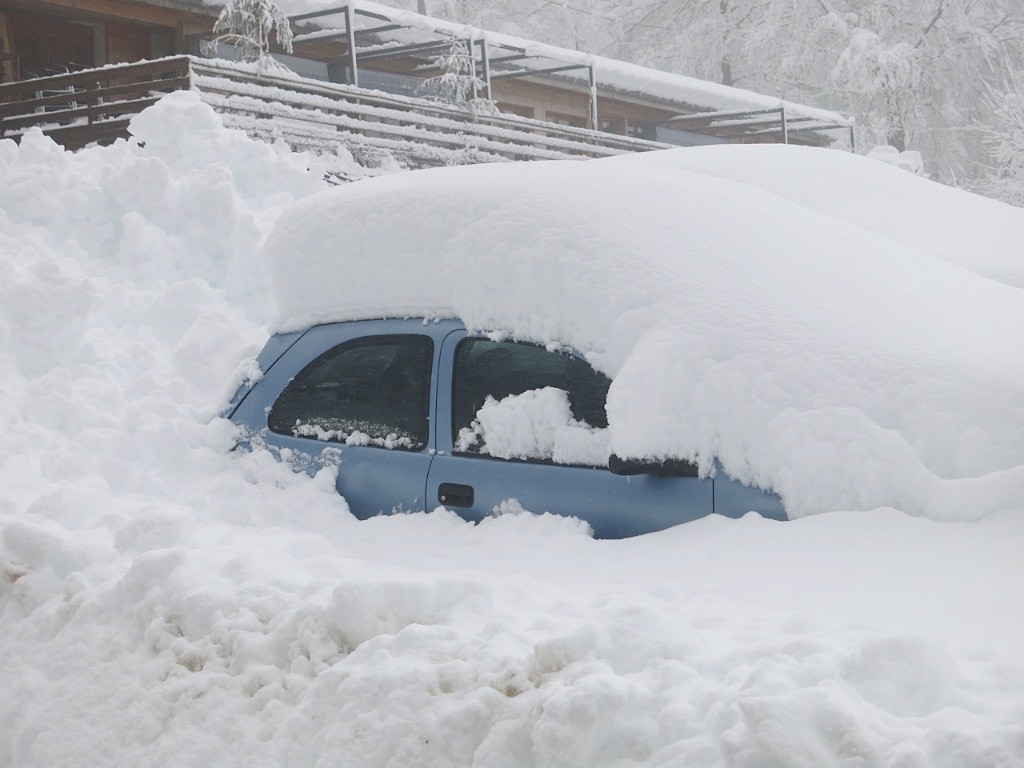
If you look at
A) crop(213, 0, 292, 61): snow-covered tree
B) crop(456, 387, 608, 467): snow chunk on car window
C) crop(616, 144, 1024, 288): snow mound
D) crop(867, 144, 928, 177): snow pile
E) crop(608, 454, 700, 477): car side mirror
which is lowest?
crop(608, 454, 700, 477): car side mirror

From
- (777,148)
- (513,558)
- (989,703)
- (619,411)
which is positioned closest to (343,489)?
(513,558)

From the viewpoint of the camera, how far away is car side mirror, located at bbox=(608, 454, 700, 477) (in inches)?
136

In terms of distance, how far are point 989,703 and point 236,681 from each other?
1962mm

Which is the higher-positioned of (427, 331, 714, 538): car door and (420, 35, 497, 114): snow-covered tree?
(420, 35, 497, 114): snow-covered tree

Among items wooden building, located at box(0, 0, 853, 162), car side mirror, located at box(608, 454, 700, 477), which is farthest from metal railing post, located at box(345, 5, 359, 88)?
car side mirror, located at box(608, 454, 700, 477)

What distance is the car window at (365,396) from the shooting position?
4.20m

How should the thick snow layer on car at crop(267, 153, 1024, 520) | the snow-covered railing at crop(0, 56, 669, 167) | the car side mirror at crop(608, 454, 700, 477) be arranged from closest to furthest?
1. the thick snow layer on car at crop(267, 153, 1024, 520)
2. the car side mirror at crop(608, 454, 700, 477)
3. the snow-covered railing at crop(0, 56, 669, 167)

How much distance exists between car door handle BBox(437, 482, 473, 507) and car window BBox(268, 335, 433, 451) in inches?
8.3

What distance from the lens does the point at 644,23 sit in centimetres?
3438

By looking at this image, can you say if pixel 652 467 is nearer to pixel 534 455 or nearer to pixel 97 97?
pixel 534 455

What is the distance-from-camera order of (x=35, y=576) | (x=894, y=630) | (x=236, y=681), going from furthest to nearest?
1. (x=35, y=576)
2. (x=236, y=681)
3. (x=894, y=630)

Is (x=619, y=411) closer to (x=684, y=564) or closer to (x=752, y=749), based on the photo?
(x=684, y=564)

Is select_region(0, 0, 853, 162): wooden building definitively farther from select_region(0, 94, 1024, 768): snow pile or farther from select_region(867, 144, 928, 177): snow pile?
select_region(0, 94, 1024, 768): snow pile

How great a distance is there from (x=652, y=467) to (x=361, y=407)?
1423 millimetres
